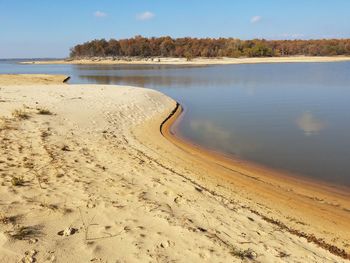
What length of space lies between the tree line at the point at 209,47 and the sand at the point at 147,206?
399 feet

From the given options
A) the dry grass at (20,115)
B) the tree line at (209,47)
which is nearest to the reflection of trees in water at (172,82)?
the dry grass at (20,115)

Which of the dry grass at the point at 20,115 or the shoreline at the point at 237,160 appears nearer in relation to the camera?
the shoreline at the point at 237,160

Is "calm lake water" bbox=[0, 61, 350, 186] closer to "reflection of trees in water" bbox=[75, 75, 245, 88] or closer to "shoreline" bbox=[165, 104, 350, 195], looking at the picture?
"shoreline" bbox=[165, 104, 350, 195]

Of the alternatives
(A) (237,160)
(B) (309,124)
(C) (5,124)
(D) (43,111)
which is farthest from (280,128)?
(C) (5,124)

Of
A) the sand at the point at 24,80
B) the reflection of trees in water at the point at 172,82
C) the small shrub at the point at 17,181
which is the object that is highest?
the small shrub at the point at 17,181

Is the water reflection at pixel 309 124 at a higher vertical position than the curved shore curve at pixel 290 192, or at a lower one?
lower

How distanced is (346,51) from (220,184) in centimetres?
14827

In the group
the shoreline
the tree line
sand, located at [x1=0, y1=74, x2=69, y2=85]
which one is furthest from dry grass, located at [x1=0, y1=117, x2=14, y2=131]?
the tree line

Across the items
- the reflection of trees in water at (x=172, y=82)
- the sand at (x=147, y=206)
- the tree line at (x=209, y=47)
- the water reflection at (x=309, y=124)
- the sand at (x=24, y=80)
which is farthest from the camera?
the tree line at (x=209, y=47)

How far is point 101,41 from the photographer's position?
170 metres

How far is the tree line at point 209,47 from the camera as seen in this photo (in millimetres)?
137500

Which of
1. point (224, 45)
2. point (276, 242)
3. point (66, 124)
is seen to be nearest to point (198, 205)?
point (276, 242)

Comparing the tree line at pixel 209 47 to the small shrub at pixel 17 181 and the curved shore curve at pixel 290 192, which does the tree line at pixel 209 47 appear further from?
the small shrub at pixel 17 181

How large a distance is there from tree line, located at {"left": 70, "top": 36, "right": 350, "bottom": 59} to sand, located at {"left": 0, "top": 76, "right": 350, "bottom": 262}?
399 feet
